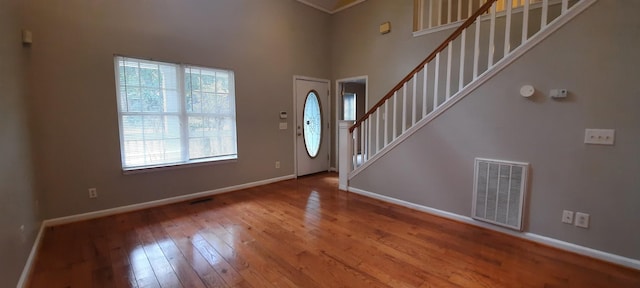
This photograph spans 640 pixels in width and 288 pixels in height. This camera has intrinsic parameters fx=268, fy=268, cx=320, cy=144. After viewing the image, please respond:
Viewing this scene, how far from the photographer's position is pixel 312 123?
5.38m

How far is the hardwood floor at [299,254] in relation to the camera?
1.97m

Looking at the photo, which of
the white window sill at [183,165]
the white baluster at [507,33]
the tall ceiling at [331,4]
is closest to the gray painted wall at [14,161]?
the white window sill at [183,165]

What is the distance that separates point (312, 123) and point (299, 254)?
10.9 ft

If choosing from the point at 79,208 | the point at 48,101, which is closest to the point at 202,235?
the point at 79,208

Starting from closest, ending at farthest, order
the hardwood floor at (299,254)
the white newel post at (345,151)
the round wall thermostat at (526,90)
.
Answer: the hardwood floor at (299,254) → the round wall thermostat at (526,90) → the white newel post at (345,151)

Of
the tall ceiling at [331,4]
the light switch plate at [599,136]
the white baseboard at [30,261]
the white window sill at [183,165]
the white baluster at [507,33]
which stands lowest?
the white baseboard at [30,261]

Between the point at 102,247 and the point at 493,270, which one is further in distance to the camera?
the point at 102,247

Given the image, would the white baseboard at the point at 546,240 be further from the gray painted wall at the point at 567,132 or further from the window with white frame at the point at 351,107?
the window with white frame at the point at 351,107

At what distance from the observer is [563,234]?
7.86 ft

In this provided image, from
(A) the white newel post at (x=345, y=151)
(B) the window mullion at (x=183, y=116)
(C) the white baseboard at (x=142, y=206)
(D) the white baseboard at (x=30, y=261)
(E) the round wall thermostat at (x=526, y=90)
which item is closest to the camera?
(D) the white baseboard at (x=30, y=261)

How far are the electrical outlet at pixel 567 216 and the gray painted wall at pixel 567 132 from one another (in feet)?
0.10

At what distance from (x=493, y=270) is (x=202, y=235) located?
260 centimetres

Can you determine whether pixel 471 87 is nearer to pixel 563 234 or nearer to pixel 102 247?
pixel 563 234

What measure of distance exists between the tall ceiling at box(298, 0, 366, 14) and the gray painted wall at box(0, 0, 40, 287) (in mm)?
3919
